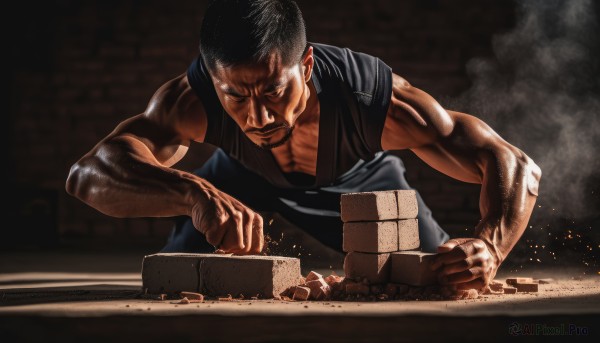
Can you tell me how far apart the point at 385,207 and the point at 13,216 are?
399 centimetres

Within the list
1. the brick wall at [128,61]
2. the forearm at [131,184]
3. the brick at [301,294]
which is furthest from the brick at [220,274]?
the brick wall at [128,61]

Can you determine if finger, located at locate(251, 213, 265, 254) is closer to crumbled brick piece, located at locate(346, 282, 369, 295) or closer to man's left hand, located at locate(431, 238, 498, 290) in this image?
crumbled brick piece, located at locate(346, 282, 369, 295)

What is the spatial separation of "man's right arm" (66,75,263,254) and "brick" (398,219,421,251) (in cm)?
58

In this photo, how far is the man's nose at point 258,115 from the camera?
294 centimetres

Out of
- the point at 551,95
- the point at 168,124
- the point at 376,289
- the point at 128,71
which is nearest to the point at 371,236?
the point at 376,289

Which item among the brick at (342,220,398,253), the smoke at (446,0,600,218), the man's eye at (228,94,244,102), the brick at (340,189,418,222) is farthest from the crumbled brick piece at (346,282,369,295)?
the smoke at (446,0,600,218)

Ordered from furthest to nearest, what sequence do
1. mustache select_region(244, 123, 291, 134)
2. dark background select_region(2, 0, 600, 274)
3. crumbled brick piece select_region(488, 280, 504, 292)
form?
dark background select_region(2, 0, 600, 274) → crumbled brick piece select_region(488, 280, 504, 292) → mustache select_region(244, 123, 291, 134)

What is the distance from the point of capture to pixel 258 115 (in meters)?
2.94

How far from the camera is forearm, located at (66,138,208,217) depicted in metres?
2.97

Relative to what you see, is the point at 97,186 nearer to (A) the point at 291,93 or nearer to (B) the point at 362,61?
(A) the point at 291,93

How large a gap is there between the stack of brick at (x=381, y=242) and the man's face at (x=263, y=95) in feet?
1.23

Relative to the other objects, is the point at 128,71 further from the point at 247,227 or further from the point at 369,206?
the point at 247,227

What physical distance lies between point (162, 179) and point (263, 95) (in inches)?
18.3
